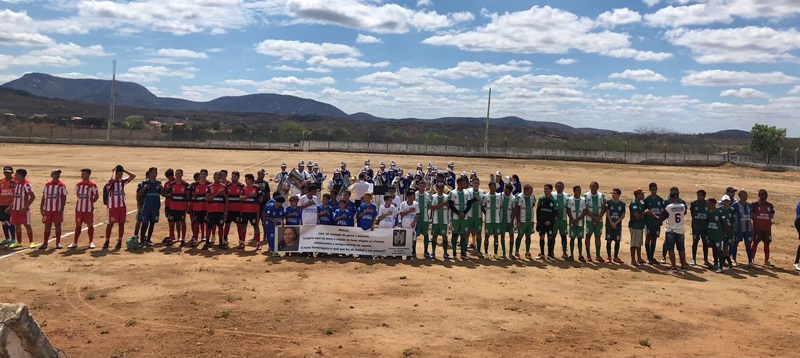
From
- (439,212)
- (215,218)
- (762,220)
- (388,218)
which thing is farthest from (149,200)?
(762,220)

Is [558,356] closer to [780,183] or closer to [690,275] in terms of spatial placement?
[690,275]

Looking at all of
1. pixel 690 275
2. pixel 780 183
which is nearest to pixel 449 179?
pixel 690 275

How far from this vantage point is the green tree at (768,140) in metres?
53.3

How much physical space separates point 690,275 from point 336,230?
7601 millimetres

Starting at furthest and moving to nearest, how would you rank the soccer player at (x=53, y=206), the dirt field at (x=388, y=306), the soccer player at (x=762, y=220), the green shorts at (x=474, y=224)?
the soccer player at (x=762, y=220)
the green shorts at (x=474, y=224)
the soccer player at (x=53, y=206)
the dirt field at (x=388, y=306)

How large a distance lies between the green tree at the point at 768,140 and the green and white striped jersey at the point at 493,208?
51.0 metres

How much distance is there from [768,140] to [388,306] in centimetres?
5701

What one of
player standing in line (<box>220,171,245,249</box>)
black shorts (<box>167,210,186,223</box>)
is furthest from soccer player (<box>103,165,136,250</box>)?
player standing in line (<box>220,171,245,249</box>)

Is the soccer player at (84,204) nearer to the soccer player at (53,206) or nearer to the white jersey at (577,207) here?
the soccer player at (53,206)

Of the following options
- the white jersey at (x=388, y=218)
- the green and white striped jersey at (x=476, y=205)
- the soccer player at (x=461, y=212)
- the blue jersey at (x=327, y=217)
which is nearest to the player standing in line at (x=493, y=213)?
the green and white striped jersey at (x=476, y=205)

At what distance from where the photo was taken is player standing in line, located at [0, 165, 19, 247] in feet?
40.3

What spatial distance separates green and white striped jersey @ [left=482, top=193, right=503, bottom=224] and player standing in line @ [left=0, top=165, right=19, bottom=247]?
10.4 metres

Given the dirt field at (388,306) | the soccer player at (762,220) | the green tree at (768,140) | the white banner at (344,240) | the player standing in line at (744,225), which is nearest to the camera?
the dirt field at (388,306)

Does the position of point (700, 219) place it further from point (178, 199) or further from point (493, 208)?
point (178, 199)
